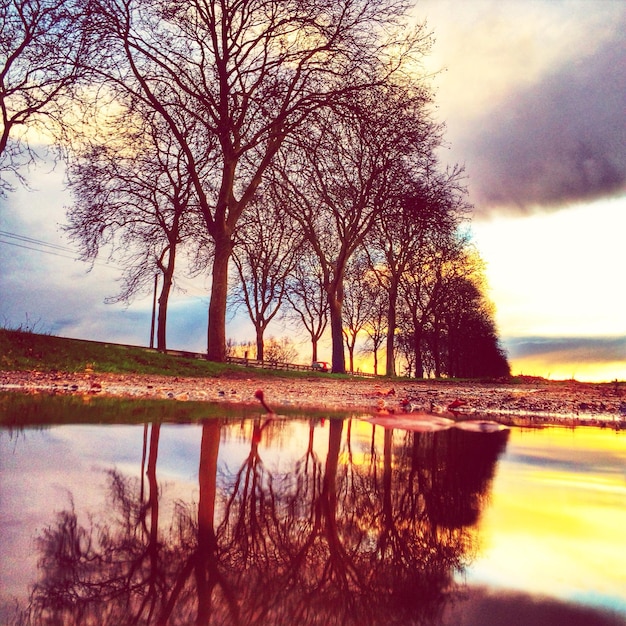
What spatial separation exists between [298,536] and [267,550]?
0.46 ft

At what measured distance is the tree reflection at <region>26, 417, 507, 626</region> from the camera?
104cm

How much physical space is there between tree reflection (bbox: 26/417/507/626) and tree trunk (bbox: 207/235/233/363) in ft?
51.2

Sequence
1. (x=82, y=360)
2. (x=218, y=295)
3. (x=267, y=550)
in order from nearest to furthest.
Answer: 1. (x=267, y=550)
2. (x=82, y=360)
3. (x=218, y=295)

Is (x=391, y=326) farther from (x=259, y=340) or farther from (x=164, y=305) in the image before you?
(x=164, y=305)

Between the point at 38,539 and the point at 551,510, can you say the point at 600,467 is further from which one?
the point at 38,539

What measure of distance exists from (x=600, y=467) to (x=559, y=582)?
1862mm

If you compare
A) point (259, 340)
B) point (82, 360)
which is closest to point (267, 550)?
point (82, 360)

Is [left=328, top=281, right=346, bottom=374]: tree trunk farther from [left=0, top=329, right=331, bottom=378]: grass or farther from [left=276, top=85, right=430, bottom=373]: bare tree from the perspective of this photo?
[left=0, top=329, right=331, bottom=378]: grass

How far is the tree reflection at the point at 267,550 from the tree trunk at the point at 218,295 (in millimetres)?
15613

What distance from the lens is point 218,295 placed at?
695 inches

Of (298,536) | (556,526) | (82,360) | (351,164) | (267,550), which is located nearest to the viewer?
(267,550)

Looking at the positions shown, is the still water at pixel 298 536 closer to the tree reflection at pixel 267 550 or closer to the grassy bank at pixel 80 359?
the tree reflection at pixel 267 550

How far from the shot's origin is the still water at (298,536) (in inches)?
41.7

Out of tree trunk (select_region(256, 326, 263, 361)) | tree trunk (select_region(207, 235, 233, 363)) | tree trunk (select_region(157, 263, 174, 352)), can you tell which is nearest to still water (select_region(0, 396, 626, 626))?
tree trunk (select_region(207, 235, 233, 363))
